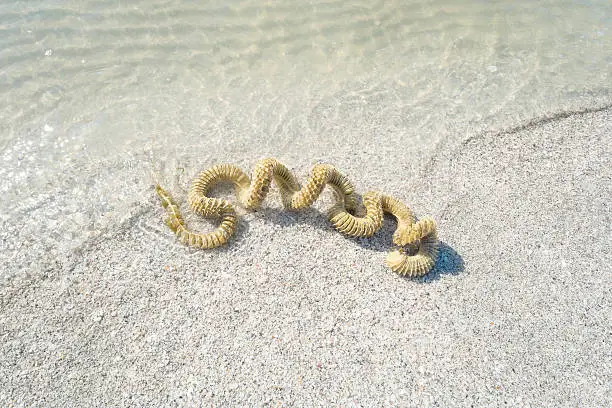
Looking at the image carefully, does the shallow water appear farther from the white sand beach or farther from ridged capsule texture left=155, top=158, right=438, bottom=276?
ridged capsule texture left=155, top=158, right=438, bottom=276

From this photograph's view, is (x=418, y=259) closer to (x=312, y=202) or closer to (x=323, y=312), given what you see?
(x=323, y=312)

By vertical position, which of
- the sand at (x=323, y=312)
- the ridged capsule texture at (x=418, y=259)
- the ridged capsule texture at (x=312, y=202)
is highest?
the ridged capsule texture at (x=312, y=202)

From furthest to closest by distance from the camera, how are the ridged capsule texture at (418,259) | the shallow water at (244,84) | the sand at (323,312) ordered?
the shallow water at (244,84) → the ridged capsule texture at (418,259) → the sand at (323,312)

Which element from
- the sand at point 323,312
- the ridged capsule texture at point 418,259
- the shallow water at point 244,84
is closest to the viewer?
the sand at point 323,312

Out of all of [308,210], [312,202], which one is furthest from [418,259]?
[308,210]

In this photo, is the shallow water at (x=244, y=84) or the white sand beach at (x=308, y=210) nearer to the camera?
the white sand beach at (x=308, y=210)

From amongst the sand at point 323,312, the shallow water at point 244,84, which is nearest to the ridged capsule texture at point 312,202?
the sand at point 323,312

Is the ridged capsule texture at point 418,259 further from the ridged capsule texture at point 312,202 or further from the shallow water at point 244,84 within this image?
the shallow water at point 244,84

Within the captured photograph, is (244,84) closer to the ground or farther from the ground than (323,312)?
farther from the ground
